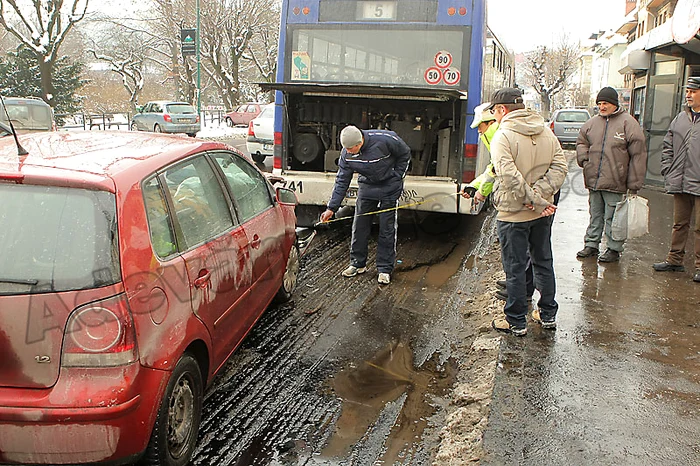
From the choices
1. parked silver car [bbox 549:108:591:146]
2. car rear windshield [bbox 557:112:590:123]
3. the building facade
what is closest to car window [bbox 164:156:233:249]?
the building facade

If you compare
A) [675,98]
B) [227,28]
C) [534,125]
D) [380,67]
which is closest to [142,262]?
[534,125]

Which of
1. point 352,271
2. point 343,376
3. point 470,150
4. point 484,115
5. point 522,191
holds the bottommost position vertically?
point 343,376

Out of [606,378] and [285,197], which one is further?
[285,197]

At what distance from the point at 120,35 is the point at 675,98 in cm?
5098

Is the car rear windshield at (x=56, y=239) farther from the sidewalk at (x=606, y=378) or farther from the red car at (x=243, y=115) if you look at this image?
the red car at (x=243, y=115)

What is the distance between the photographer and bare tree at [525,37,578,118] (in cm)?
6266

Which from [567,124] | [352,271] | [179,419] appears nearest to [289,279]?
[352,271]

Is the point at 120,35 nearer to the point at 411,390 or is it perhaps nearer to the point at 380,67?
the point at 380,67

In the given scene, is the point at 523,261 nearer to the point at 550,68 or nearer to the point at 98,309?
the point at 98,309

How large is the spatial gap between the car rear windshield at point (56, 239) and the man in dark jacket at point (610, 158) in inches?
214

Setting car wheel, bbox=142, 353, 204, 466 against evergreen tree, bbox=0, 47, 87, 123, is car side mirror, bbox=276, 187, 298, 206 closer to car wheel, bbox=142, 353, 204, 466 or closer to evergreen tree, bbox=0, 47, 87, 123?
car wheel, bbox=142, 353, 204, 466

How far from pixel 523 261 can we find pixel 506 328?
1.83 feet

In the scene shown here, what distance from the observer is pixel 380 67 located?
27.4 ft

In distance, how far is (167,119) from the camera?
28.9 metres
